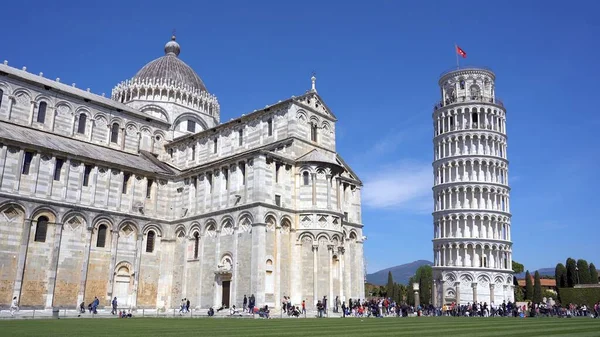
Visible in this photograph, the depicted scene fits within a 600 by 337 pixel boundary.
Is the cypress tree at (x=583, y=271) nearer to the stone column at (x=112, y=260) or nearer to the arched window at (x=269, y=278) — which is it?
the arched window at (x=269, y=278)

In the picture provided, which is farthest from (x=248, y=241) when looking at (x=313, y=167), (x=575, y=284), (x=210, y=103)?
(x=575, y=284)

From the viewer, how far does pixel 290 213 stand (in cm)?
3834

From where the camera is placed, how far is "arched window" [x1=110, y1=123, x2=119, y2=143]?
152ft

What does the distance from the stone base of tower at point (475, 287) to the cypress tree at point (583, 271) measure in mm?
16165

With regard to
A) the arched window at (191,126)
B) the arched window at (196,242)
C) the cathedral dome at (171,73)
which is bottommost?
the arched window at (196,242)

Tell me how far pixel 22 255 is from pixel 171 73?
27.8m

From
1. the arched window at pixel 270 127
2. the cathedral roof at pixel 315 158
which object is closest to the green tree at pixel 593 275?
the cathedral roof at pixel 315 158

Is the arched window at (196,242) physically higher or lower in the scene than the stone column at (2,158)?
lower

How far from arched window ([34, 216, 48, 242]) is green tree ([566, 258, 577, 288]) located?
231 feet

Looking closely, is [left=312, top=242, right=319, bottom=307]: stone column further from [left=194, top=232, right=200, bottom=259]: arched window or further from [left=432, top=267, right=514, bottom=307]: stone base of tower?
[left=432, top=267, right=514, bottom=307]: stone base of tower

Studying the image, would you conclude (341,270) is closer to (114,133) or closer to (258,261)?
(258,261)

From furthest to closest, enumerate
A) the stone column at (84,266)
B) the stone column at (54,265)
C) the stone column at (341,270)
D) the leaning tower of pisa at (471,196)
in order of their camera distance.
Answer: the leaning tower of pisa at (471,196)
the stone column at (341,270)
the stone column at (84,266)
the stone column at (54,265)

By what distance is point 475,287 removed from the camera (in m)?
63.9

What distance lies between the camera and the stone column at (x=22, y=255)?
33.5 meters
